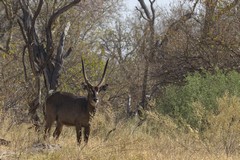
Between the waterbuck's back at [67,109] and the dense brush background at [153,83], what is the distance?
44 centimetres

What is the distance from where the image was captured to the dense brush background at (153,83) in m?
10.2

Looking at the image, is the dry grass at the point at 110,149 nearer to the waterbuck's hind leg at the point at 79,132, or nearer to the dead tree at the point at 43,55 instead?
the waterbuck's hind leg at the point at 79,132

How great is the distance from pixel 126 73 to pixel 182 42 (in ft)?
7.60

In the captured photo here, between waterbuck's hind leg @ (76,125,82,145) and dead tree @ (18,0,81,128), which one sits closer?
waterbuck's hind leg @ (76,125,82,145)

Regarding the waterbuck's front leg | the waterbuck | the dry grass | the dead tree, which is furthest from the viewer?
the dead tree

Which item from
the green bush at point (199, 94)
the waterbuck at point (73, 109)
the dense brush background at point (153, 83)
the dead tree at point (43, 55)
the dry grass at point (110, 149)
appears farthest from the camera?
the dead tree at point (43, 55)

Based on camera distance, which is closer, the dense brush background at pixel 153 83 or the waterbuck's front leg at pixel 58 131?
the dense brush background at pixel 153 83

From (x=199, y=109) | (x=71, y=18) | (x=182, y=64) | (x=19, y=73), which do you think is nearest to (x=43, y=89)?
(x=19, y=73)

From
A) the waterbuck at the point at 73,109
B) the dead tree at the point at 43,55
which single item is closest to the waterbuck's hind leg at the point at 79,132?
the waterbuck at the point at 73,109

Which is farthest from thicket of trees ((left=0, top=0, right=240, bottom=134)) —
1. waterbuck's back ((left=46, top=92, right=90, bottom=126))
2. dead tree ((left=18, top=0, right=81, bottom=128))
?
waterbuck's back ((left=46, top=92, right=90, bottom=126))

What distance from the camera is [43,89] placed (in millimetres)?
16422

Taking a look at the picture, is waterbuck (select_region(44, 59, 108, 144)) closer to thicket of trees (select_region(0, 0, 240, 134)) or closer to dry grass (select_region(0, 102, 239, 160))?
dry grass (select_region(0, 102, 239, 160))

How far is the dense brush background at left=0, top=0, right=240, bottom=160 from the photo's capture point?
10.2 m

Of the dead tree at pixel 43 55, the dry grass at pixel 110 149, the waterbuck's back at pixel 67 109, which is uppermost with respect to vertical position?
the dead tree at pixel 43 55
